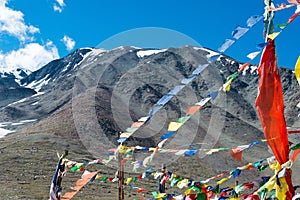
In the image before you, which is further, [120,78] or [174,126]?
[120,78]

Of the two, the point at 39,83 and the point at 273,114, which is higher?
the point at 39,83

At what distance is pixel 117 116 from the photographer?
3088 inches

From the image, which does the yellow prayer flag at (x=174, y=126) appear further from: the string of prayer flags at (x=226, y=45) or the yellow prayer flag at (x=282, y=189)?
the yellow prayer flag at (x=282, y=189)

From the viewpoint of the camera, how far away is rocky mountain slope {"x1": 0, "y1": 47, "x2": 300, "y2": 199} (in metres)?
47.0

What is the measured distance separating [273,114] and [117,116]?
75961 mm

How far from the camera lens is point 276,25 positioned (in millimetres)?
2830

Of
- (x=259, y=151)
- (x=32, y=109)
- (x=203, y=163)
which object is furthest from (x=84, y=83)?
(x=203, y=163)

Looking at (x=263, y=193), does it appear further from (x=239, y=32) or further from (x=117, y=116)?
(x=117, y=116)

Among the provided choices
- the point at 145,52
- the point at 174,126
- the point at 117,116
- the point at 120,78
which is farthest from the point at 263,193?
the point at 145,52

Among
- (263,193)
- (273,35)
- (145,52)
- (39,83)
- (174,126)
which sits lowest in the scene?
(263,193)

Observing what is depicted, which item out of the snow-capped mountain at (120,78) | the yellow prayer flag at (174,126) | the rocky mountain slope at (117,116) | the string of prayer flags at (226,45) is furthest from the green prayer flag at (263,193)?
the snow-capped mountain at (120,78)

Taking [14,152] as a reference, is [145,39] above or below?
above

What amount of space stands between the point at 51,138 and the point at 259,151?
35.6 metres

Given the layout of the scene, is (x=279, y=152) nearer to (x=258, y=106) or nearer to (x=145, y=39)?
(x=258, y=106)
